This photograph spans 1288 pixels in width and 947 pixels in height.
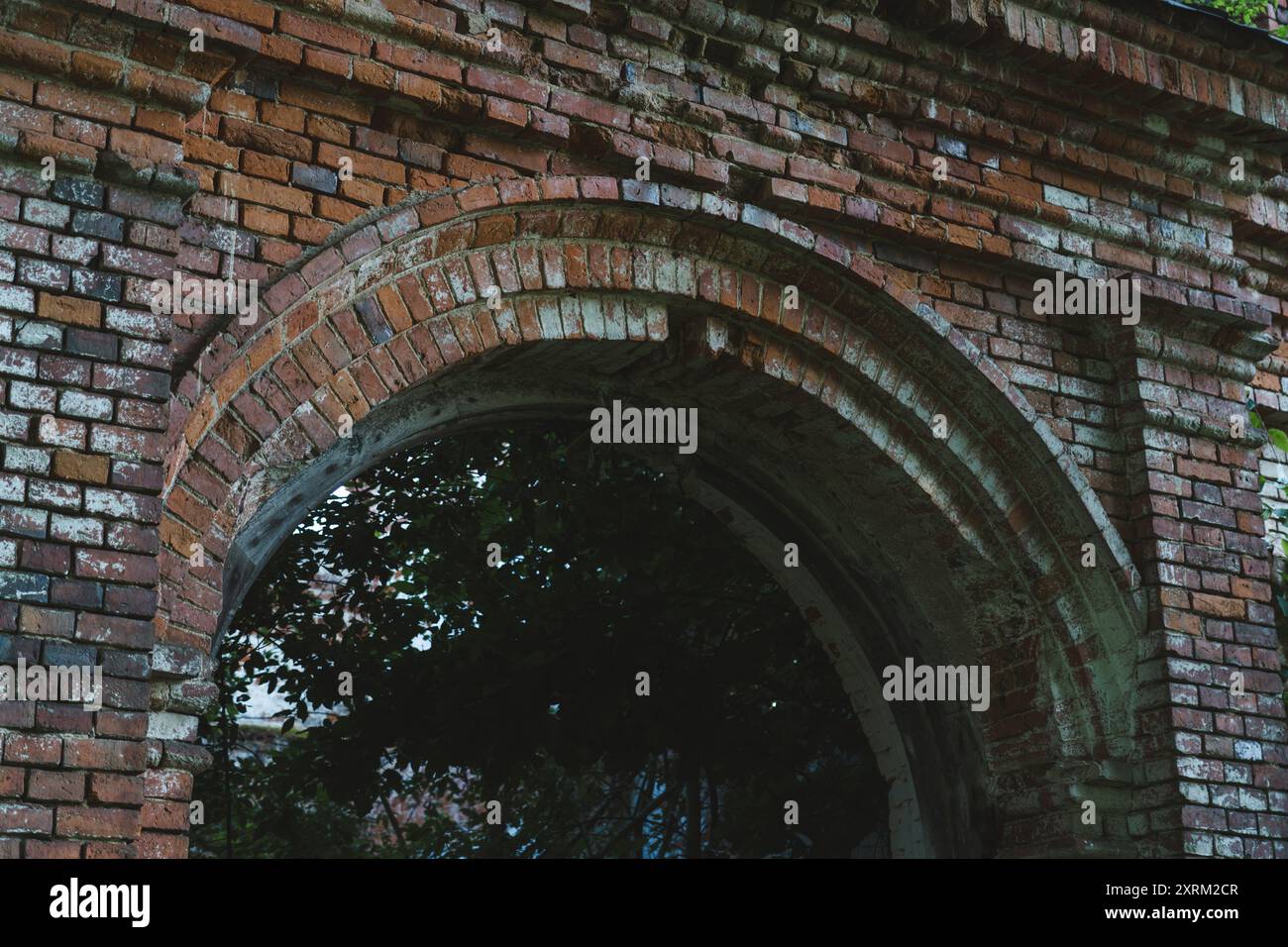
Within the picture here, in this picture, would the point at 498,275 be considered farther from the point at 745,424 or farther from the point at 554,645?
the point at 554,645

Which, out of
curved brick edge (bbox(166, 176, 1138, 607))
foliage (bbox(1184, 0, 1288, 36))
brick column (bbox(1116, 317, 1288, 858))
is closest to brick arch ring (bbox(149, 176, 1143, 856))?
curved brick edge (bbox(166, 176, 1138, 607))


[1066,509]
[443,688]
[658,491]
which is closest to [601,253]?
[1066,509]

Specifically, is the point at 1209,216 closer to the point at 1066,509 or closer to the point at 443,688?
the point at 1066,509

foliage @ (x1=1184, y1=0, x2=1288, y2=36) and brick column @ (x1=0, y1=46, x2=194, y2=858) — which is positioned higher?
foliage @ (x1=1184, y1=0, x2=1288, y2=36)

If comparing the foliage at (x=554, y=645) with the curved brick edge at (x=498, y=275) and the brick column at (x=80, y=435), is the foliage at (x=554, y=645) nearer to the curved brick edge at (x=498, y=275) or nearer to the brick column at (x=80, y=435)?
the curved brick edge at (x=498, y=275)

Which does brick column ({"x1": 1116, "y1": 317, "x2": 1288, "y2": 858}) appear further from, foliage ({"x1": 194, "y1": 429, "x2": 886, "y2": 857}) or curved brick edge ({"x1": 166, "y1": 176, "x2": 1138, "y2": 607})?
foliage ({"x1": 194, "y1": 429, "x2": 886, "y2": 857})

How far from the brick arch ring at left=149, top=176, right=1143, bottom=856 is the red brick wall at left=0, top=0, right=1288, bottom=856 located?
4cm

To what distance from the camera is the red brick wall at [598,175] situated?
141 inches

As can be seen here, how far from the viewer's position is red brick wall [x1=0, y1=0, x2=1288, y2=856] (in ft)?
11.7

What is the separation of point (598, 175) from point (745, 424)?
1154mm

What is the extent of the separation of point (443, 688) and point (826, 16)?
4.43m

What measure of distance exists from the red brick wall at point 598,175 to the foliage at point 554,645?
2.53 m

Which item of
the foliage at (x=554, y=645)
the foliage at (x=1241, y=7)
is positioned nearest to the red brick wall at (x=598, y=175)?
the foliage at (x=1241, y=7)

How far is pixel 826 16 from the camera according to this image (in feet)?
16.6
